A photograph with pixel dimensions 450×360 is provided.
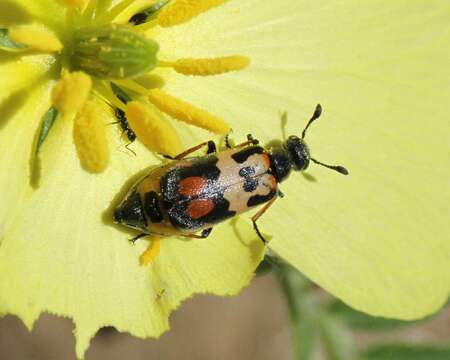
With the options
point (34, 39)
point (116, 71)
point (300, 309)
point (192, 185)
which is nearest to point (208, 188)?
A: point (192, 185)

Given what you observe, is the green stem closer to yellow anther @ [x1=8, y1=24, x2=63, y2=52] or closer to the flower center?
the flower center

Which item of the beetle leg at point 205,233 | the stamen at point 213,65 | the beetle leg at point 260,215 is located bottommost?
the beetle leg at point 260,215

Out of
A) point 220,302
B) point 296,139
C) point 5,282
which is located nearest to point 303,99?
point 296,139

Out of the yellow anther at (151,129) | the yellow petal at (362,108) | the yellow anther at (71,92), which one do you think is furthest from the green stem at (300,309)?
the yellow anther at (71,92)

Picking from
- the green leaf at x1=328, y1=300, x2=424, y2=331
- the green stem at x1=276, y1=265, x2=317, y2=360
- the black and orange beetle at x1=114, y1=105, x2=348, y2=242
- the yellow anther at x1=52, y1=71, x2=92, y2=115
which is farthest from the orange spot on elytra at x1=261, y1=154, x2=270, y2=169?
the green leaf at x1=328, y1=300, x2=424, y2=331

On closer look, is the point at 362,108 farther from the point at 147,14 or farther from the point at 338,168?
the point at 147,14

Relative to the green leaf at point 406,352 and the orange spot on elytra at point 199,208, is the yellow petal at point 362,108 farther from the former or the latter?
the green leaf at point 406,352

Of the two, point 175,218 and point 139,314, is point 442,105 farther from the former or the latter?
point 139,314
